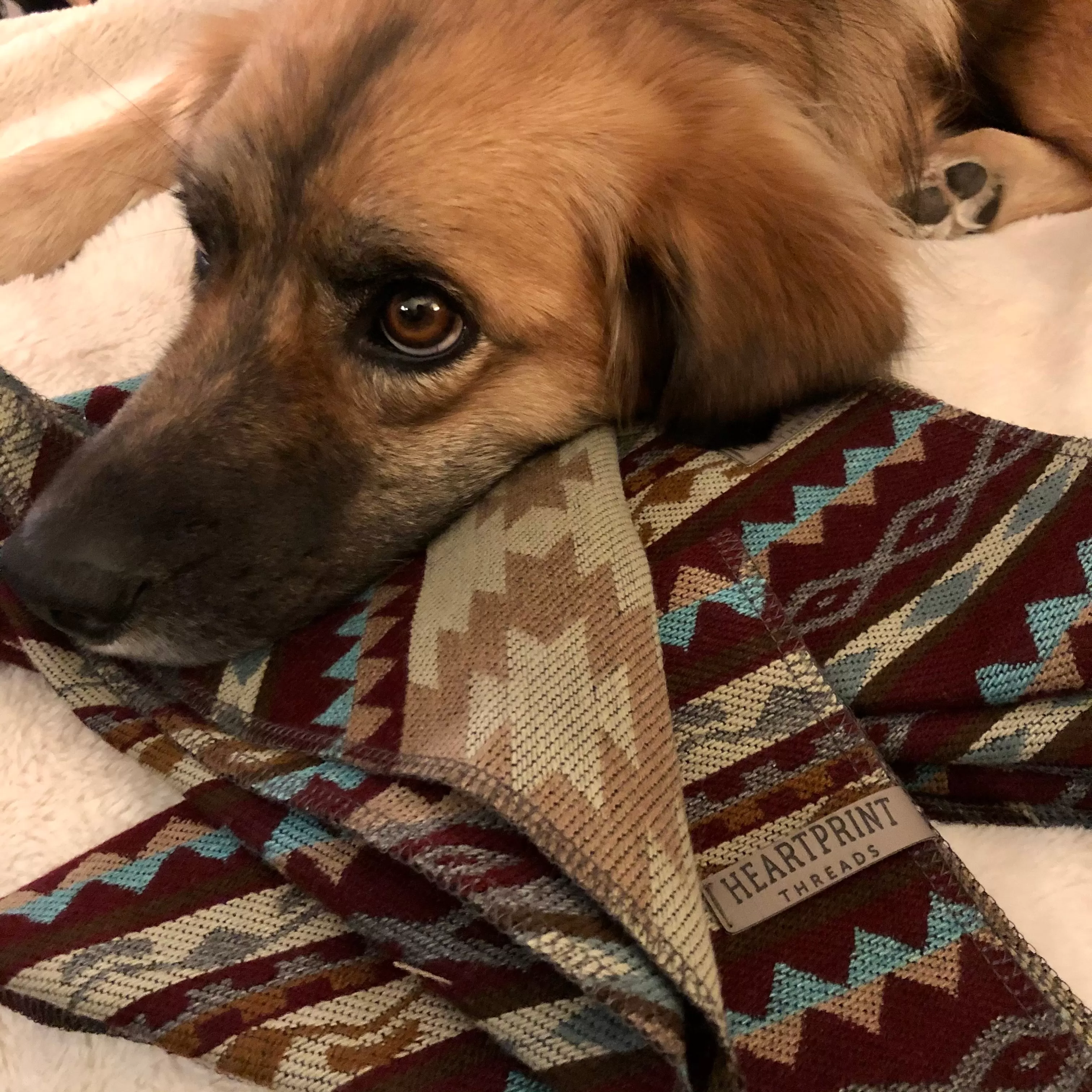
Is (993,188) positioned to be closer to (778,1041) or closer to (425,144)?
(425,144)

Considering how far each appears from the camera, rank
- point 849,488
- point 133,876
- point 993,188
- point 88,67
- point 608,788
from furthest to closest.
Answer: point 88,67 → point 993,188 → point 849,488 → point 133,876 → point 608,788

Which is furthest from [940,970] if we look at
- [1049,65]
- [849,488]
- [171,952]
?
[1049,65]

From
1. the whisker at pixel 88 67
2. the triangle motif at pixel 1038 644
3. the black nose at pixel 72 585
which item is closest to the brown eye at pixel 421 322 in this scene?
the black nose at pixel 72 585

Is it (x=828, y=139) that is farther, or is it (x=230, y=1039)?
(x=828, y=139)

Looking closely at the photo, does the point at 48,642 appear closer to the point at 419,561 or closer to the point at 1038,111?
the point at 419,561

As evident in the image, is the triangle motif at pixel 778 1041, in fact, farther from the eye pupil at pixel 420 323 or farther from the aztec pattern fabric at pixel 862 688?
the eye pupil at pixel 420 323

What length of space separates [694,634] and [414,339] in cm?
43

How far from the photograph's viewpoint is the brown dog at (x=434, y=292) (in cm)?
94

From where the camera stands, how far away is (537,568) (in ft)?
2.93

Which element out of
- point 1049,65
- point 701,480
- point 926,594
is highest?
point 1049,65

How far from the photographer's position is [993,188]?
1.52 metres

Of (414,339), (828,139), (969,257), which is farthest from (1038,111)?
A: (414,339)

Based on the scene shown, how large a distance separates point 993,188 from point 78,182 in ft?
5.06

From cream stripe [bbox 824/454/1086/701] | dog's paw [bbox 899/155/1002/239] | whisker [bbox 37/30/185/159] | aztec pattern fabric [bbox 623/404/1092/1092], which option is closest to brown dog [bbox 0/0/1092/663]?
aztec pattern fabric [bbox 623/404/1092/1092]
